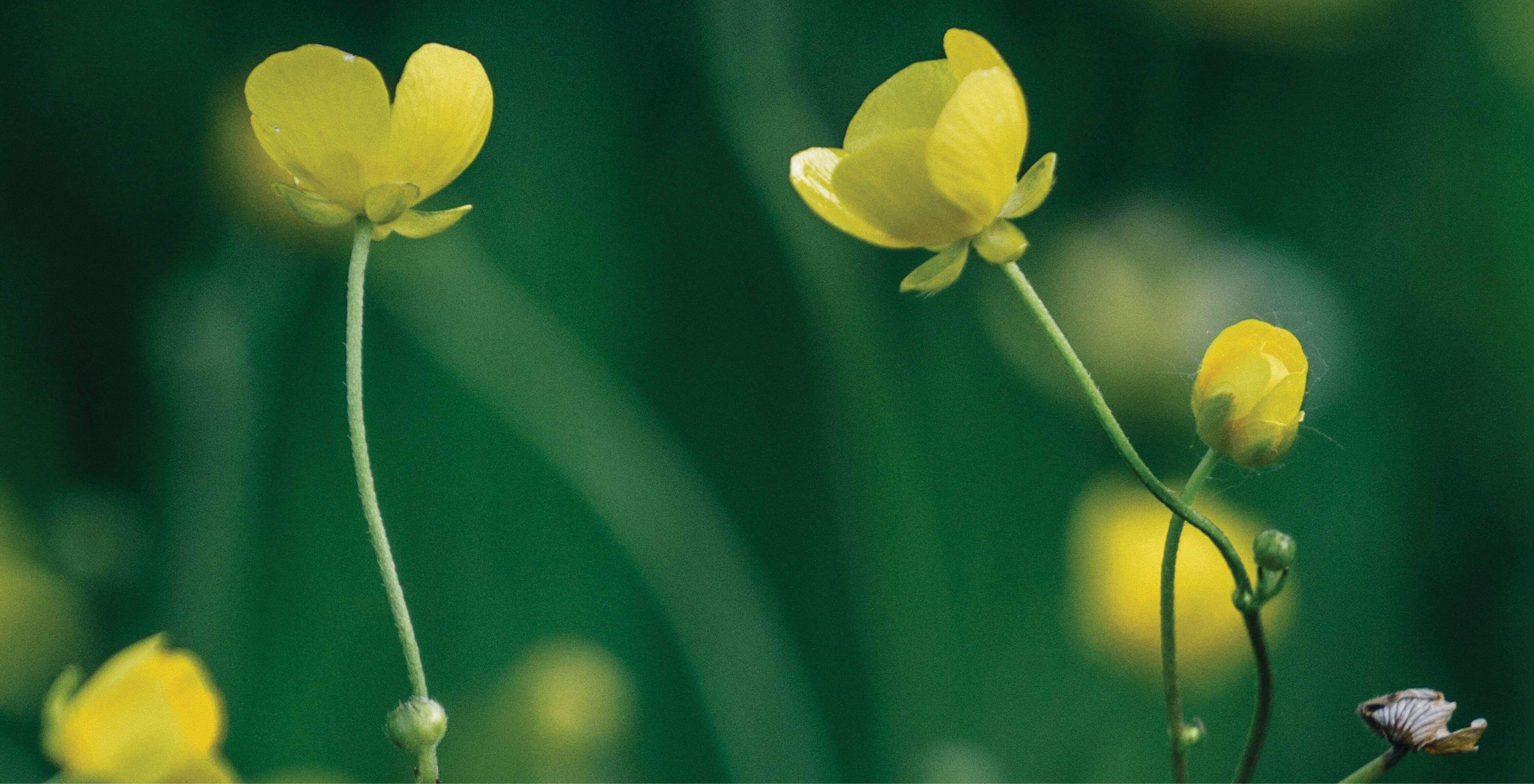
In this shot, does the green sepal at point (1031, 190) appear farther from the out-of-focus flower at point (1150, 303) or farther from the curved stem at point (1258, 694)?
the out-of-focus flower at point (1150, 303)

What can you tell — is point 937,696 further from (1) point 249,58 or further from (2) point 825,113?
(1) point 249,58

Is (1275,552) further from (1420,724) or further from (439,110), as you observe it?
(439,110)

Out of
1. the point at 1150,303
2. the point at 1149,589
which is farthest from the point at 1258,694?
the point at 1150,303

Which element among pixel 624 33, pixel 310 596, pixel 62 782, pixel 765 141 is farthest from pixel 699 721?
pixel 62 782

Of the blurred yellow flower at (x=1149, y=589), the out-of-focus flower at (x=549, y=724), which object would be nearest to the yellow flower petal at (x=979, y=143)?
the blurred yellow flower at (x=1149, y=589)

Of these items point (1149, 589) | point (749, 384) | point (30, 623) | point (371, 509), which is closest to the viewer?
point (371, 509)

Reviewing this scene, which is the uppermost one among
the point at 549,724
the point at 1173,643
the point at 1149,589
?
the point at 1173,643
